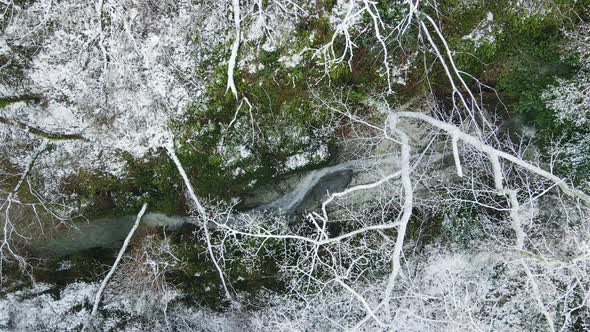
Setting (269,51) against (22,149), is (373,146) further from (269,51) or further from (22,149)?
(22,149)

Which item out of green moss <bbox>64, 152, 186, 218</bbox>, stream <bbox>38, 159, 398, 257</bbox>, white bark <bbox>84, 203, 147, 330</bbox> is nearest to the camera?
green moss <bbox>64, 152, 186, 218</bbox>

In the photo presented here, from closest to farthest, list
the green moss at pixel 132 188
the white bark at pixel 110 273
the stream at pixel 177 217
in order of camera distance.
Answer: the green moss at pixel 132 188 → the white bark at pixel 110 273 → the stream at pixel 177 217

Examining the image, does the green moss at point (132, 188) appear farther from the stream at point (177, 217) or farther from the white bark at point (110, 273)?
the stream at point (177, 217)

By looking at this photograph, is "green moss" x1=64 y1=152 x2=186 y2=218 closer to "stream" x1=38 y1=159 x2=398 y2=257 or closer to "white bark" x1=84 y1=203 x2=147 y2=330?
"white bark" x1=84 y1=203 x2=147 y2=330

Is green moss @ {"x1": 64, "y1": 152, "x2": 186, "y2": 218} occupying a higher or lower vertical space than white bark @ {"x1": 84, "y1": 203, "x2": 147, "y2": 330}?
higher

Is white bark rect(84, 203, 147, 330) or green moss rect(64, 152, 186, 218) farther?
white bark rect(84, 203, 147, 330)

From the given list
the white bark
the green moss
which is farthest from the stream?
the green moss

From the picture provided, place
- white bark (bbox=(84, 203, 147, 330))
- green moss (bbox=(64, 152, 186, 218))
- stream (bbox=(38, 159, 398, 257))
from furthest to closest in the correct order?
stream (bbox=(38, 159, 398, 257))
white bark (bbox=(84, 203, 147, 330))
green moss (bbox=(64, 152, 186, 218))


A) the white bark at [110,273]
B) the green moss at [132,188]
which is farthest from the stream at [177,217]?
the green moss at [132,188]

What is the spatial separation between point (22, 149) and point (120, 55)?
215cm

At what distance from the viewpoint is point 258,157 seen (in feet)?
24.1

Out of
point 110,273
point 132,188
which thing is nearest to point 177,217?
point 132,188

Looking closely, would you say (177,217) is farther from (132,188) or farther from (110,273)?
(110,273)

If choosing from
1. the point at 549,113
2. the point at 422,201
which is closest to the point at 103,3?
the point at 422,201
